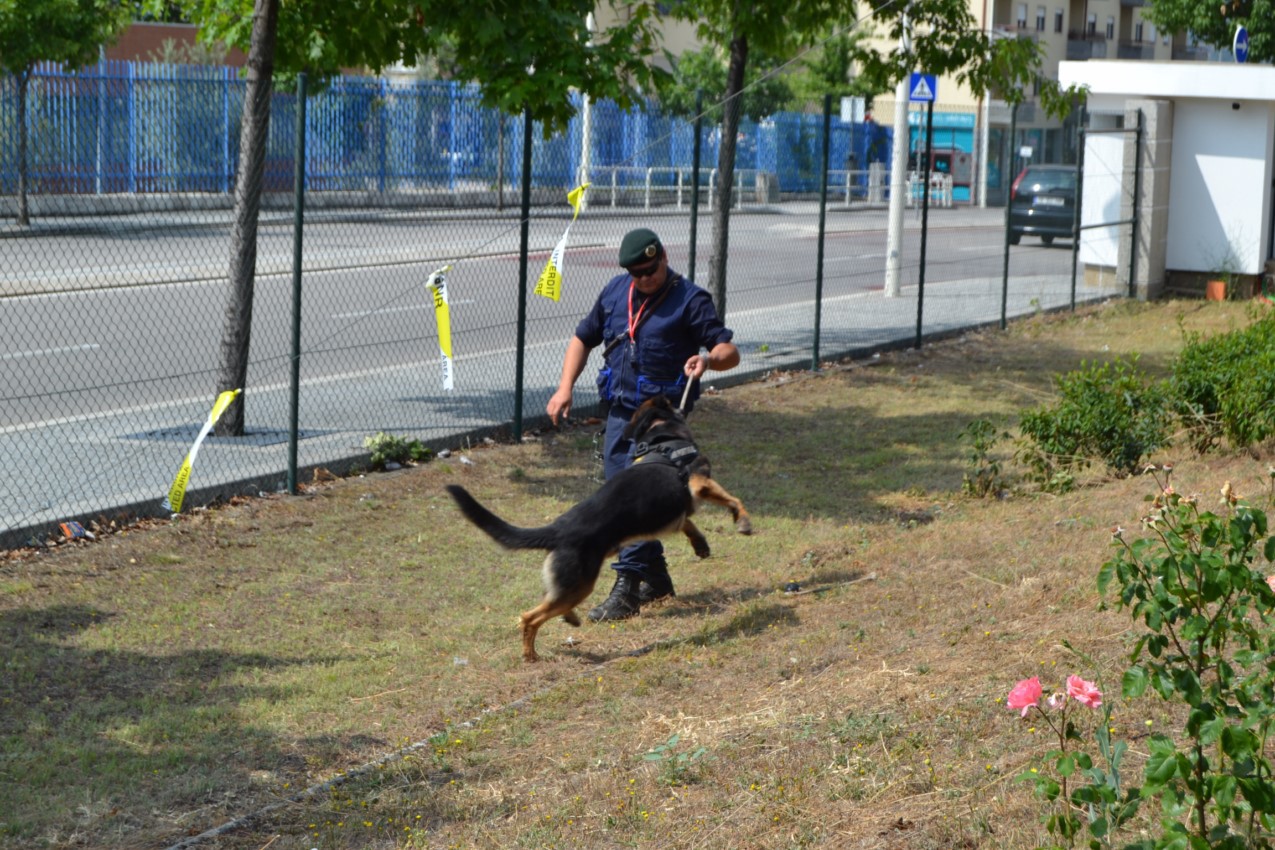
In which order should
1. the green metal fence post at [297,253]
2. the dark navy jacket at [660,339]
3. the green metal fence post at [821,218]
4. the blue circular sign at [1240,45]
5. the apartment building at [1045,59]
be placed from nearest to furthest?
1. the dark navy jacket at [660,339]
2. the green metal fence post at [297,253]
3. the green metal fence post at [821,218]
4. the blue circular sign at [1240,45]
5. the apartment building at [1045,59]

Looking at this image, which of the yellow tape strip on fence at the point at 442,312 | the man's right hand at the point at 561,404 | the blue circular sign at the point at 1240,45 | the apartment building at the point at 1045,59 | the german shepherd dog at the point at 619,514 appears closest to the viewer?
the german shepherd dog at the point at 619,514

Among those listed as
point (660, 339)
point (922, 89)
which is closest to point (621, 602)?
point (660, 339)

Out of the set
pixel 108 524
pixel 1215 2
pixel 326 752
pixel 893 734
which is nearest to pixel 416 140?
pixel 108 524

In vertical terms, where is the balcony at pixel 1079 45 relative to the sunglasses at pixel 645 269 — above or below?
above

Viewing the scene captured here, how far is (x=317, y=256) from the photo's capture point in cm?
984

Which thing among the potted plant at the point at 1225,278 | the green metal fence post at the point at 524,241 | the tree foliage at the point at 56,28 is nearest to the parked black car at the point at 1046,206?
the potted plant at the point at 1225,278

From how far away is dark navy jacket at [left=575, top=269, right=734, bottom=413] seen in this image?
6.60m

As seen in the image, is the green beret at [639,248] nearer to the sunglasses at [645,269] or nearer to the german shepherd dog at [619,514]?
the sunglasses at [645,269]

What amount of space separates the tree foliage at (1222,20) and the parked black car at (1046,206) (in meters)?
4.18

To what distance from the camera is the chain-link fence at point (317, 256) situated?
789 centimetres

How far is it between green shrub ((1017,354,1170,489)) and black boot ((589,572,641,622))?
3038 mm

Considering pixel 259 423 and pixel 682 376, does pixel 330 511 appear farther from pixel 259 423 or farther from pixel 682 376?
pixel 682 376

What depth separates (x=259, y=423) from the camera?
969 cm

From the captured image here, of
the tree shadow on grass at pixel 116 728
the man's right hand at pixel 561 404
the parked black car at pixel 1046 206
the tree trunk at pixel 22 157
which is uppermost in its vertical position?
the parked black car at pixel 1046 206
